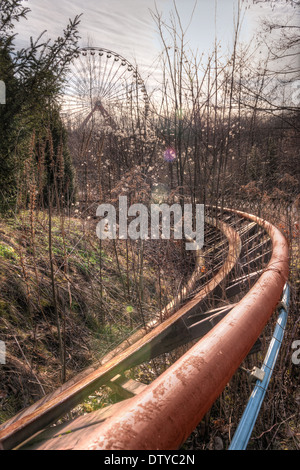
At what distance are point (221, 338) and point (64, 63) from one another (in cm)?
458

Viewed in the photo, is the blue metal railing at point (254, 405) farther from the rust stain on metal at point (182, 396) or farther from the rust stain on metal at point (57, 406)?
the rust stain on metal at point (57, 406)

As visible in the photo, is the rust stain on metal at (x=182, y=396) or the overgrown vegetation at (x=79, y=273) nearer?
the rust stain on metal at (x=182, y=396)

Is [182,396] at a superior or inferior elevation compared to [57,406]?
superior

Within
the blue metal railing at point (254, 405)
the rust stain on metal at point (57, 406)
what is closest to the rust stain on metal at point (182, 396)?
the blue metal railing at point (254, 405)

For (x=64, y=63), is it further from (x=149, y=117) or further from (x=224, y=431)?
(x=224, y=431)

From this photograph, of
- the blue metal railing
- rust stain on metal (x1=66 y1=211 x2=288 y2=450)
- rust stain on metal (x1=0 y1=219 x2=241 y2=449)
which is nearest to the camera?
rust stain on metal (x1=66 y1=211 x2=288 y2=450)

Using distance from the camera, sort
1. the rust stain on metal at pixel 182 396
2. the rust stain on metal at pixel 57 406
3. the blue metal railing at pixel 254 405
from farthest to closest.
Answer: the rust stain on metal at pixel 57 406, the blue metal railing at pixel 254 405, the rust stain on metal at pixel 182 396

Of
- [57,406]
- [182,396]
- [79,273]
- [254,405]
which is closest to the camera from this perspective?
[182,396]

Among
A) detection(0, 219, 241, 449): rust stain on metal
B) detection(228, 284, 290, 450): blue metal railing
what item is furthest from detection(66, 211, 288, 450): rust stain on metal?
detection(0, 219, 241, 449): rust stain on metal

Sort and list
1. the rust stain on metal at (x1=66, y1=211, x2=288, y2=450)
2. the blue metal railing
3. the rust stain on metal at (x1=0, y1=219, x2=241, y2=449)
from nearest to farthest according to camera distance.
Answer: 1. the rust stain on metal at (x1=66, y1=211, x2=288, y2=450)
2. the blue metal railing
3. the rust stain on metal at (x1=0, y1=219, x2=241, y2=449)

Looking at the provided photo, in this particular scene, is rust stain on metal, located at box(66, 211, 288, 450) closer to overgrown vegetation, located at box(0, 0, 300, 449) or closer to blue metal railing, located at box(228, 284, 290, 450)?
blue metal railing, located at box(228, 284, 290, 450)

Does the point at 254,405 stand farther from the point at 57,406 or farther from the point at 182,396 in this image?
the point at 57,406

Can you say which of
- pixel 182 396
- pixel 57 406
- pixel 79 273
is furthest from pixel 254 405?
pixel 79 273
